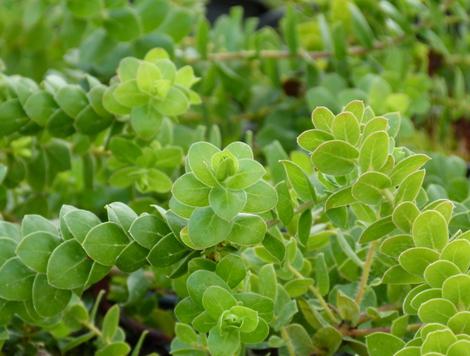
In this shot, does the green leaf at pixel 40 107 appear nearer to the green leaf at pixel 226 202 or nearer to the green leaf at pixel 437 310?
the green leaf at pixel 226 202

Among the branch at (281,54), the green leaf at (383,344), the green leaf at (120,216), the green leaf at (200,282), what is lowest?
the green leaf at (383,344)

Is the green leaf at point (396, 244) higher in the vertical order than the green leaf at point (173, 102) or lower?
lower

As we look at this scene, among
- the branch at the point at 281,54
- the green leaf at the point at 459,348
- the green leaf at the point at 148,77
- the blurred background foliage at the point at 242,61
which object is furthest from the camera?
the branch at the point at 281,54

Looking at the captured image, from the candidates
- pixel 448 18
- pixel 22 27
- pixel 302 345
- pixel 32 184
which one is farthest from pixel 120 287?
pixel 448 18

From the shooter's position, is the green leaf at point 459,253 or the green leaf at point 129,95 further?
the green leaf at point 129,95

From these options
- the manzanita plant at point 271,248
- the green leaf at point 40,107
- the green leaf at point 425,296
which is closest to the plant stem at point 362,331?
the manzanita plant at point 271,248

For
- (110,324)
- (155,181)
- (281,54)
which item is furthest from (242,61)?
(110,324)

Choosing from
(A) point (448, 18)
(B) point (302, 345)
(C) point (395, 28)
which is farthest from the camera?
(A) point (448, 18)

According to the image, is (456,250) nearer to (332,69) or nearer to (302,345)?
(302,345)

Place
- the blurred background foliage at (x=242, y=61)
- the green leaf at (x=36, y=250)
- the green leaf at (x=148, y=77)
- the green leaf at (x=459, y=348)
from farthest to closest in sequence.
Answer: the blurred background foliage at (x=242, y=61) < the green leaf at (x=148, y=77) < the green leaf at (x=36, y=250) < the green leaf at (x=459, y=348)
